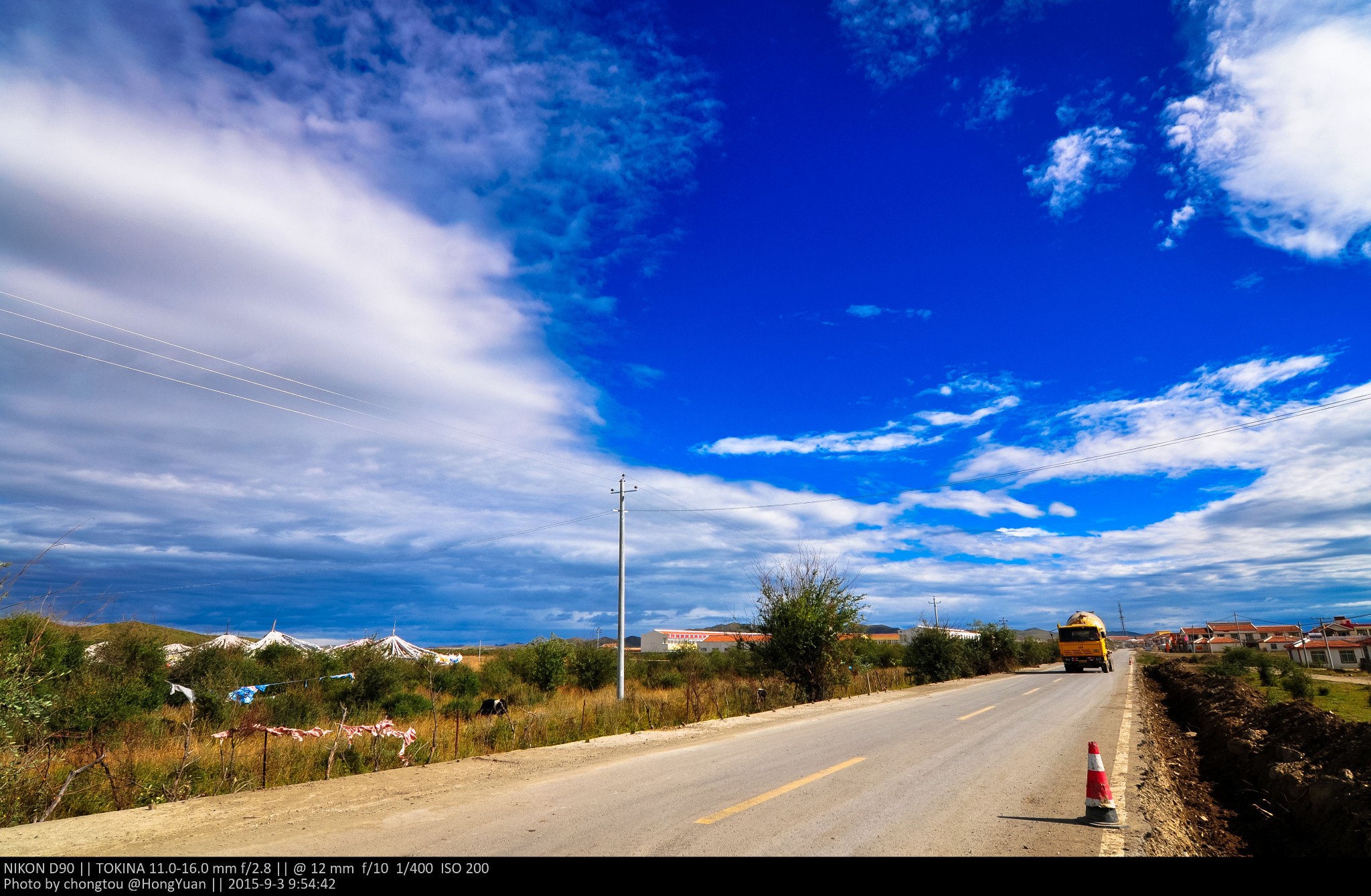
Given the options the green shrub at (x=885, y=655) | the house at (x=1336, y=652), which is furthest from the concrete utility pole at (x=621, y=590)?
the house at (x=1336, y=652)

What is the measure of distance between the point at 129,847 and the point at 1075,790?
1024 centimetres

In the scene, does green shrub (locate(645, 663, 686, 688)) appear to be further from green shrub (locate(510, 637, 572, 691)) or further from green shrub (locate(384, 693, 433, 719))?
green shrub (locate(384, 693, 433, 719))

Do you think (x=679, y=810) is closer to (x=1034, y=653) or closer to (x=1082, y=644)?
(x=1082, y=644)

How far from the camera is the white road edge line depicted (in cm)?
606

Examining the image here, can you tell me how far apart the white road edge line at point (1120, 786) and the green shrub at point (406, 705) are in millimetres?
22463

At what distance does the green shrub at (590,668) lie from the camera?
127 ft

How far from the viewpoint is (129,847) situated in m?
6.05

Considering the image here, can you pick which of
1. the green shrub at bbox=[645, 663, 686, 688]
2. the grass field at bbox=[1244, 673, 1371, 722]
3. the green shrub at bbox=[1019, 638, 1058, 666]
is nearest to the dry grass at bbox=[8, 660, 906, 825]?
the grass field at bbox=[1244, 673, 1371, 722]

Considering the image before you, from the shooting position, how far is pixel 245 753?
39.3 feet

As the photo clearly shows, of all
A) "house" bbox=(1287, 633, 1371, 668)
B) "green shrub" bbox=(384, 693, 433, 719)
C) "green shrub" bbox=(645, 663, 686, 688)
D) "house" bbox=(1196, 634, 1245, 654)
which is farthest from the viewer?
"house" bbox=(1196, 634, 1245, 654)

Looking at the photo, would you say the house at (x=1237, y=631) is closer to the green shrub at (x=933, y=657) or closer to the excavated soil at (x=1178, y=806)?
the green shrub at (x=933, y=657)

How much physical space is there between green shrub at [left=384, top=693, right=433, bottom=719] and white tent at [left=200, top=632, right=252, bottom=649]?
11.1m

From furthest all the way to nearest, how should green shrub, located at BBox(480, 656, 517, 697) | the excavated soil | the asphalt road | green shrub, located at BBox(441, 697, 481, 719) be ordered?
green shrub, located at BBox(480, 656, 517, 697), green shrub, located at BBox(441, 697, 481, 719), the excavated soil, the asphalt road
